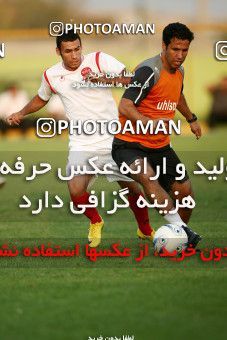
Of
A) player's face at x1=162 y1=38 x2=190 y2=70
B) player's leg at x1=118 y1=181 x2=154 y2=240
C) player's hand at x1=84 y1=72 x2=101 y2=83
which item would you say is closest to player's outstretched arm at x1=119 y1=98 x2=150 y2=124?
player's face at x1=162 y1=38 x2=190 y2=70

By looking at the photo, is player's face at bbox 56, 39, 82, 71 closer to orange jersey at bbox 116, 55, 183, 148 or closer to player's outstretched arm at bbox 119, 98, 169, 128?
orange jersey at bbox 116, 55, 183, 148

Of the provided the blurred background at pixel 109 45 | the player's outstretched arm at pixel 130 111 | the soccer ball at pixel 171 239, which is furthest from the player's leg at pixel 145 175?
the blurred background at pixel 109 45

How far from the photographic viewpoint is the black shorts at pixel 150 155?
973 cm

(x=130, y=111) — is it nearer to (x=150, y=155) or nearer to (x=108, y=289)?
(x=150, y=155)

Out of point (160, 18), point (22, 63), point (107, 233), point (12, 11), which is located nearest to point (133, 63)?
point (160, 18)

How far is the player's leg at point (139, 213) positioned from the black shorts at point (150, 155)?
512mm

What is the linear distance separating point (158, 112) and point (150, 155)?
378 mm

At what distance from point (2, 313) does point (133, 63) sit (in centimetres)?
2726

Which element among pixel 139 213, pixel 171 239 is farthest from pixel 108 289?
pixel 139 213

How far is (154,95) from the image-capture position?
9.74 m

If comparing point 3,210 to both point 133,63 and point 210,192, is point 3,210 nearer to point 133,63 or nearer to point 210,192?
point 210,192

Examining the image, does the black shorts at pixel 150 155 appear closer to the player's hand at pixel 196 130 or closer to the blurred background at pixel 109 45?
the player's hand at pixel 196 130

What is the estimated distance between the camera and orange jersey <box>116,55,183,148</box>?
31.3 ft

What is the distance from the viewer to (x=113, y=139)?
1007 cm
